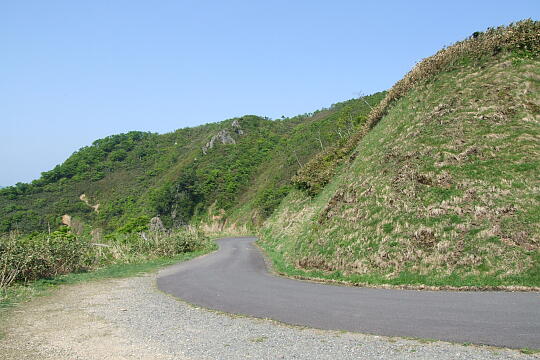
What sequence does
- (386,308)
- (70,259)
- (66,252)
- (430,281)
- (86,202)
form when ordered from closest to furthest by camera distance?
1. (386,308)
2. (430,281)
3. (66,252)
4. (70,259)
5. (86,202)

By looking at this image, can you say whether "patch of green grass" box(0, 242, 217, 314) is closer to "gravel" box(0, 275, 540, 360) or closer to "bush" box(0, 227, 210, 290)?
"bush" box(0, 227, 210, 290)

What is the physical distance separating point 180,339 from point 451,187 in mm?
11719

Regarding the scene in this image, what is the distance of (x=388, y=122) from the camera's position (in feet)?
82.3

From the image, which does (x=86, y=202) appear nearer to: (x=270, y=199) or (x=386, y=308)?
(x=270, y=199)

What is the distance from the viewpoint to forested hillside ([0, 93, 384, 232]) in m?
59.4

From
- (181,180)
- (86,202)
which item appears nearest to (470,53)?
(181,180)

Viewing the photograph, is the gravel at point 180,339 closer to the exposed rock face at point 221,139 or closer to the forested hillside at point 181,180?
the forested hillside at point 181,180

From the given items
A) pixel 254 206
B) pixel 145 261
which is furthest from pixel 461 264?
pixel 254 206

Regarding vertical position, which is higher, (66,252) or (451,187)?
(451,187)

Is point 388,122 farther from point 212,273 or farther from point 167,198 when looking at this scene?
point 167,198

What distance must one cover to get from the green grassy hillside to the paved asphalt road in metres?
1.78

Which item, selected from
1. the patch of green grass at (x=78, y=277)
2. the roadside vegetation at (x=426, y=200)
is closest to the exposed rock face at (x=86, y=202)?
the roadside vegetation at (x=426, y=200)

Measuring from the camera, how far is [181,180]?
74.9 m

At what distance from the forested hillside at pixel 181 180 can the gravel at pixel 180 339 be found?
40099 mm
